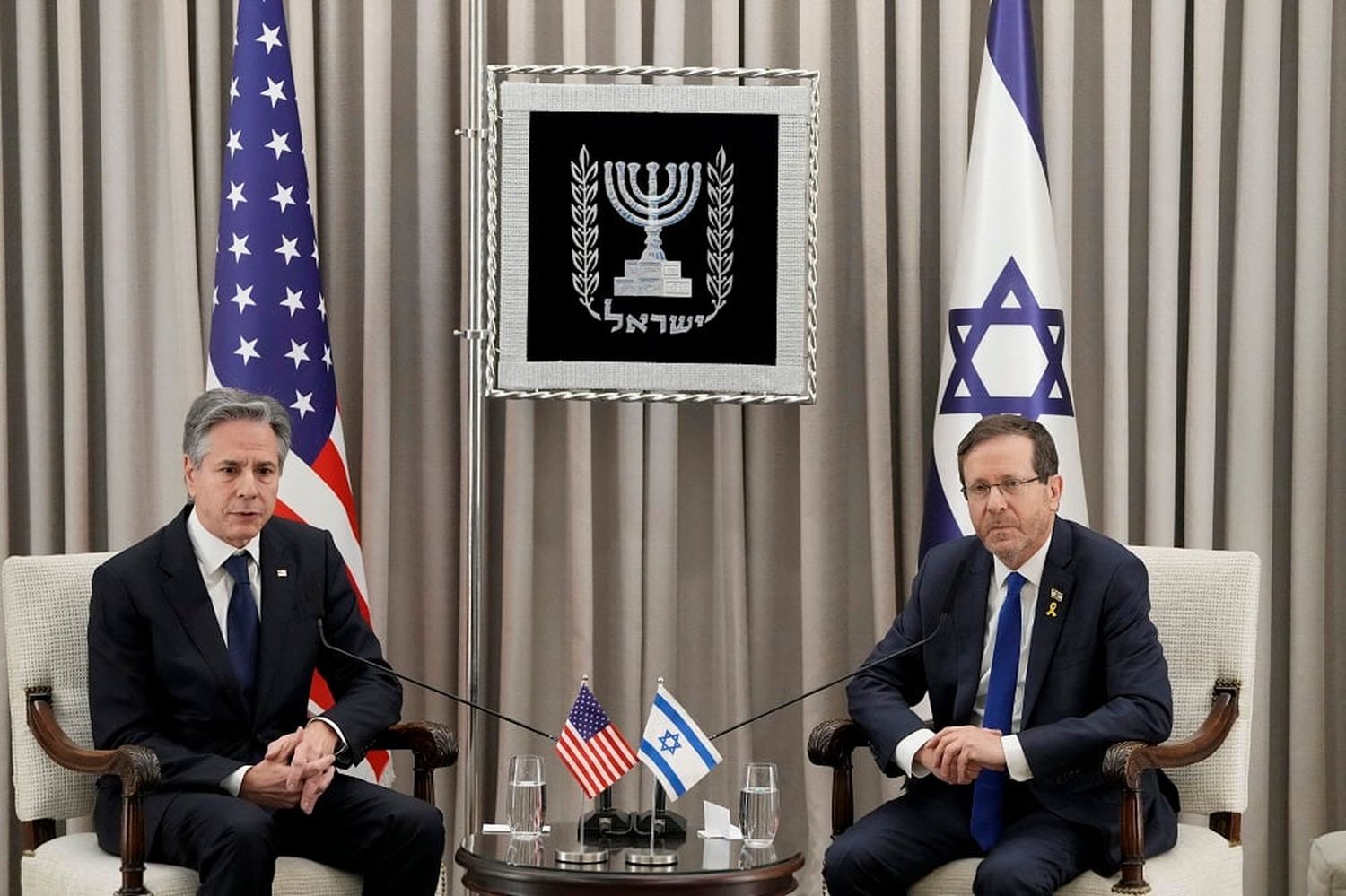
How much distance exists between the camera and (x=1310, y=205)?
4.75m

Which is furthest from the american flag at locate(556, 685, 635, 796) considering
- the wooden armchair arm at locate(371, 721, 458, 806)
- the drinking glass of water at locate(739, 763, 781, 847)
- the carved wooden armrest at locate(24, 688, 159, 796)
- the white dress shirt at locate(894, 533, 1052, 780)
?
the carved wooden armrest at locate(24, 688, 159, 796)

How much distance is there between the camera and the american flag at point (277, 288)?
169 inches

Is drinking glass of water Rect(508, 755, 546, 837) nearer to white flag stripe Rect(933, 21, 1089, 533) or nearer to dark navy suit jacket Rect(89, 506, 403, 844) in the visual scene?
dark navy suit jacket Rect(89, 506, 403, 844)

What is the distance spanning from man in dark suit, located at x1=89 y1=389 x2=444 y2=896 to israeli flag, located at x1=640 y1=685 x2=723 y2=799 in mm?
519

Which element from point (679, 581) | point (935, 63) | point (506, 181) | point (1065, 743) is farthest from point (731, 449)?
point (1065, 743)

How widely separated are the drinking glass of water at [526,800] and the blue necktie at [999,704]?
2.99 ft

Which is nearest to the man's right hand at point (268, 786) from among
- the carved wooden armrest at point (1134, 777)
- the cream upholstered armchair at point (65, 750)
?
the cream upholstered armchair at point (65, 750)

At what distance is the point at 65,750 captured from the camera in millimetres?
3268

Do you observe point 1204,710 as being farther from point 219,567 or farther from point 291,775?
point 219,567

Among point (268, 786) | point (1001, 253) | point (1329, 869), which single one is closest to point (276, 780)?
point (268, 786)

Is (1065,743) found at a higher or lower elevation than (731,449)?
lower

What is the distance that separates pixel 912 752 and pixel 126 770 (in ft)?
5.19

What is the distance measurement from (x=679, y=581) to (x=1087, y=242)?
1595mm

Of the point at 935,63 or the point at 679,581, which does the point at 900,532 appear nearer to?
the point at 679,581
